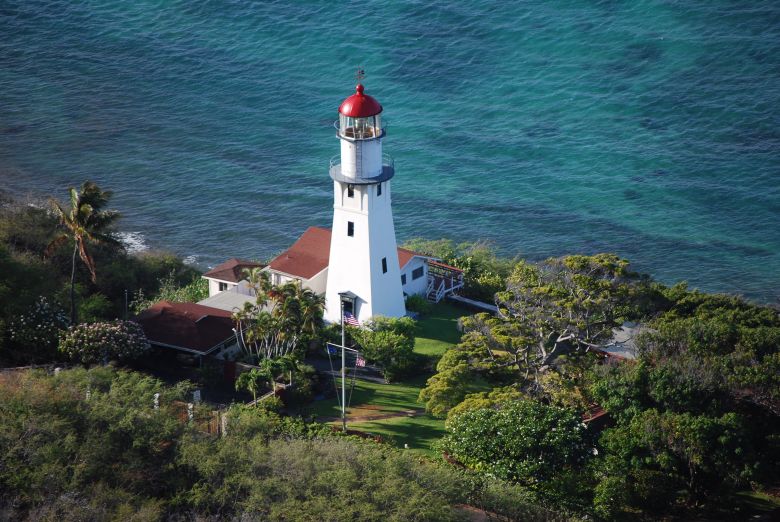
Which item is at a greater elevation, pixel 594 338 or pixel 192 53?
pixel 192 53

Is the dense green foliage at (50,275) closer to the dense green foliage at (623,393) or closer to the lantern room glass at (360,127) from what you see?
the lantern room glass at (360,127)

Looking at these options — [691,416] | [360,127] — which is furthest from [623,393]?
[360,127]

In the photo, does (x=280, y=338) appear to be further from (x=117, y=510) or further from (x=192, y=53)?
(x=192, y=53)

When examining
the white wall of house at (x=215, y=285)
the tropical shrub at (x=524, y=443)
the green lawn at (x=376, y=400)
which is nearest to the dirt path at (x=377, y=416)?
the green lawn at (x=376, y=400)

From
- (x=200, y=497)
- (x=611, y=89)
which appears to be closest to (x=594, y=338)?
A: (x=200, y=497)

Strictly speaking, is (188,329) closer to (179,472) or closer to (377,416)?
(377,416)

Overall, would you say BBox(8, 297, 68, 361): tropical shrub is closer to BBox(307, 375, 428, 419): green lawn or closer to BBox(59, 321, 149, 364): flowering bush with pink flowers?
BBox(59, 321, 149, 364): flowering bush with pink flowers

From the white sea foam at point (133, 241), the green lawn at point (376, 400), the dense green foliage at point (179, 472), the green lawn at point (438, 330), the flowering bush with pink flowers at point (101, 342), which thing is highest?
the white sea foam at point (133, 241)
